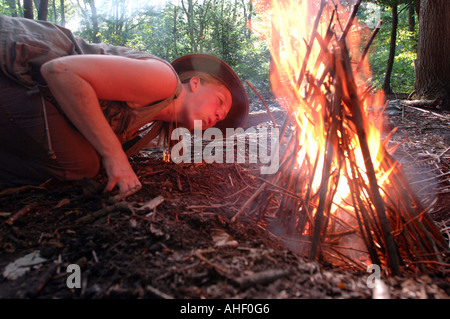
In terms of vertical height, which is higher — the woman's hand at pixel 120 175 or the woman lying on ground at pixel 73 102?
the woman lying on ground at pixel 73 102

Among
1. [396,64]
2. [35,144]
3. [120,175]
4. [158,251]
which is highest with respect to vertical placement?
[396,64]

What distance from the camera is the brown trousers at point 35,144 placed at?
6.89ft

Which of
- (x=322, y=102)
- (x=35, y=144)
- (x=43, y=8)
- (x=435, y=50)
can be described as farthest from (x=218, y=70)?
(x=43, y=8)

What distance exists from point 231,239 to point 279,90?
481 inches

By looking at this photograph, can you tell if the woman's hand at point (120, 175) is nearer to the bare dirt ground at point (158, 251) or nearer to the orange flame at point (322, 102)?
the bare dirt ground at point (158, 251)

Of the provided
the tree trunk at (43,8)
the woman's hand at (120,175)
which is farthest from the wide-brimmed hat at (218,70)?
the tree trunk at (43,8)

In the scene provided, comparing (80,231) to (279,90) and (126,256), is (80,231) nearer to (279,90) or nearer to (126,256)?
(126,256)

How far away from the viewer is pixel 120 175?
2.07 metres

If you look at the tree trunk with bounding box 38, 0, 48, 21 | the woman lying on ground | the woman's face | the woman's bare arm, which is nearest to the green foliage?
the woman's face

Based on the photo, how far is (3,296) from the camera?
126 centimetres

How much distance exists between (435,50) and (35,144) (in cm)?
777

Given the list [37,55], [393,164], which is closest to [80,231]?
[37,55]

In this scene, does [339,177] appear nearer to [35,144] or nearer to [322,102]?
[322,102]

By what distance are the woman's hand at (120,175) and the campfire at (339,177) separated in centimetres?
80
